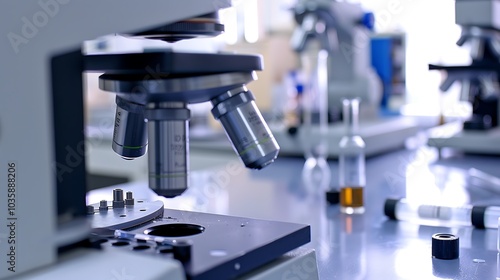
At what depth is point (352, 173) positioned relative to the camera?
1.30 metres

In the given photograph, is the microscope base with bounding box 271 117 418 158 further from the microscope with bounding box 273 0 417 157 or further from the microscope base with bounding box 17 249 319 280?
the microscope base with bounding box 17 249 319 280

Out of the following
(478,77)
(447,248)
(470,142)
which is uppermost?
(478,77)

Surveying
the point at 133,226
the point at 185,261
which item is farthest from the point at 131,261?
the point at 133,226

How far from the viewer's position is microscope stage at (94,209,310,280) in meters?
Answer: 0.59

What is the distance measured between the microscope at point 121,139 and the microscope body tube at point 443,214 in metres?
0.46

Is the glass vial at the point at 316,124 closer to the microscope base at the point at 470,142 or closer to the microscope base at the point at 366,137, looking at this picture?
the microscope base at the point at 366,137

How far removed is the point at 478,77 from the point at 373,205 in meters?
0.90

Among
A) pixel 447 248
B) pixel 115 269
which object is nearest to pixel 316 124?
pixel 447 248

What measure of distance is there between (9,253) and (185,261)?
0.52 feet

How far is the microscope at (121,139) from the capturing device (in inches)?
22.0

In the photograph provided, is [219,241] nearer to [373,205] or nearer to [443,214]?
[443,214]

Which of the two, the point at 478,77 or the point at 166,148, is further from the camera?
the point at 478,77

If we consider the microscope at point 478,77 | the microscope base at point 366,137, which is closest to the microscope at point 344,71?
the microscope base at point 366,137

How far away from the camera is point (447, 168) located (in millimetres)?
1707
